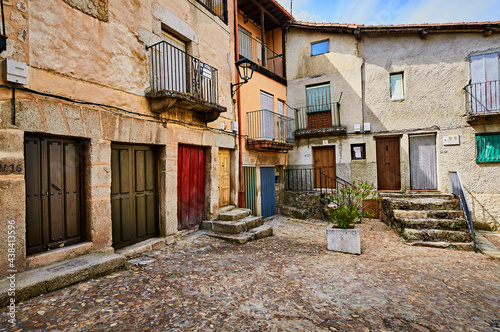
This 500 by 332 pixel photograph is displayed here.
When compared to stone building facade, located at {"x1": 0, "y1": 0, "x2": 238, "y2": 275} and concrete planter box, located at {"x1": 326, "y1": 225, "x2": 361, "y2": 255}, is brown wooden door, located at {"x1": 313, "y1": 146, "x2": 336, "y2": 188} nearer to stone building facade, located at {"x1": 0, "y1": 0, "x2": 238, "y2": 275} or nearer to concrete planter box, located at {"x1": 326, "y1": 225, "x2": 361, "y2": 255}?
concrete planter box, located at {"x1": 326, "y1": 225, "x2": 361, "y2": 255}

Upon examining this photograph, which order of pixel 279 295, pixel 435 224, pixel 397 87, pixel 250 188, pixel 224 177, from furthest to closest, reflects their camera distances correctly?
1. pixel 397 87
2. pixel 250 188
3. pixel 224 177
4. pixel 435 224
5. pixel 279 295

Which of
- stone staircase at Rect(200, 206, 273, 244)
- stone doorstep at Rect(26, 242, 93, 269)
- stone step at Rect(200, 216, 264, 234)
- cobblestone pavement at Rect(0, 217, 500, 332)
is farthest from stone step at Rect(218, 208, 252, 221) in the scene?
stone doorstep at Rect(26, 242, 93, 269)

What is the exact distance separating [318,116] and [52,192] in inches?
393

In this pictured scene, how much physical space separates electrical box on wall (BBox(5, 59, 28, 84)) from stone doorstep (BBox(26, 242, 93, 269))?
2409mm

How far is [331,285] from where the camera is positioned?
150 inches

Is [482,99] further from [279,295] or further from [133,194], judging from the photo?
[133,194]

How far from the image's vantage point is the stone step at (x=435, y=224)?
669 centimetres

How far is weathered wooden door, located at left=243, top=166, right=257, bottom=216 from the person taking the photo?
880cm

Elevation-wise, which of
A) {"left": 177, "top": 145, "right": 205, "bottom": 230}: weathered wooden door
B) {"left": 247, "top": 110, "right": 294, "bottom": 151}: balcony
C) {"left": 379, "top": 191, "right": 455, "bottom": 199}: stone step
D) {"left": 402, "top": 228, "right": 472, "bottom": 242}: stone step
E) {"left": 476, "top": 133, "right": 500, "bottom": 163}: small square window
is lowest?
{"left": 402, "top": 228, "right": 472, "bottom": 242}: stone step

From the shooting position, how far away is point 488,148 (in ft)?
28.5

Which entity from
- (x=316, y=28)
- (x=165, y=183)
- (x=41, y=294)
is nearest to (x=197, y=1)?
(x=165, y=183)

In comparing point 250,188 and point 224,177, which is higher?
point 224,177

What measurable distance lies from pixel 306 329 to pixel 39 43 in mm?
5162

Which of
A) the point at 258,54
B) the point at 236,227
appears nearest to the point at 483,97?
the point at 258,54
